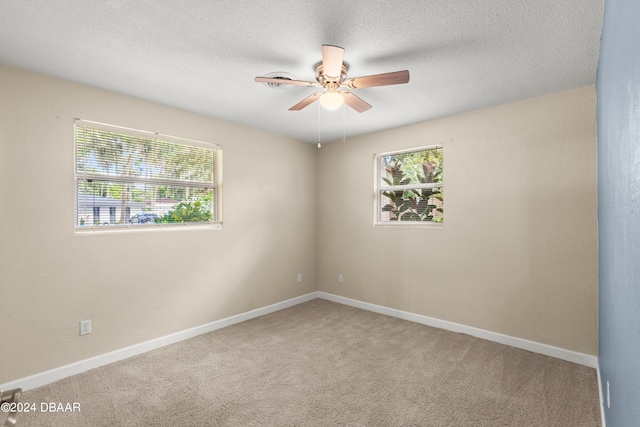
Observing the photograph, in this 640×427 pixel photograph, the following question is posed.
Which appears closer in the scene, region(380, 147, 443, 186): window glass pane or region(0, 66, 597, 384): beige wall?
region(0, 66, 597, 384): beige wall

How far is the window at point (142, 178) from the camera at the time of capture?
2.62 m

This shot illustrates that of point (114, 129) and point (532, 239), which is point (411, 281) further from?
point (114, 129)

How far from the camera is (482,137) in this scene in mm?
3115

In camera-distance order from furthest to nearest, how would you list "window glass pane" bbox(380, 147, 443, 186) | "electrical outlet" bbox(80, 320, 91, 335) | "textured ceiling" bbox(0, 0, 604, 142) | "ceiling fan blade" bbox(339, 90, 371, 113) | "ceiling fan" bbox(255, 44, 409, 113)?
"window glass pane" bbox(380, 147, 443, 186) → "electrical outlet" bbox(80, 320, 91, 335) → "ceiling fan blade" bbox(339, 90, 371, 113) → "ceiling fan" bbox(255, 44, 409, 113) → "textured ceiling" bbox(0, 0, 604, 142)

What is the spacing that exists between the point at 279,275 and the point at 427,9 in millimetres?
3410

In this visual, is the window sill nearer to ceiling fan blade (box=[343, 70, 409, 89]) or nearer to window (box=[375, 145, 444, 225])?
window (box=[375, 145, 444, 225])

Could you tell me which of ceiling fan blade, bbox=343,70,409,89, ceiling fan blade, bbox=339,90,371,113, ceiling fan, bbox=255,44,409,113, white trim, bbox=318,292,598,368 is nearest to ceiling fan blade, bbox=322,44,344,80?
ceiling fan, bbox=255,44,409,113

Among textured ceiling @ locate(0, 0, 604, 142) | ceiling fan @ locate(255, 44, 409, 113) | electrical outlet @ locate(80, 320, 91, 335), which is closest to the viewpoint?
textured ceiling @ locate(0, 0, 604, 142)

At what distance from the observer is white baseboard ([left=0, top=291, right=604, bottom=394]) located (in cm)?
234

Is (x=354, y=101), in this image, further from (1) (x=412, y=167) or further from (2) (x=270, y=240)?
(2) (x=270, y=240)

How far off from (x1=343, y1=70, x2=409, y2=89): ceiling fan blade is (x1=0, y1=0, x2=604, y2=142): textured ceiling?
204 millimetres

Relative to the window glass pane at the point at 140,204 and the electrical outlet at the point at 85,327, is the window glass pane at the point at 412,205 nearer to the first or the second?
the window glass pane at the point at 140,204

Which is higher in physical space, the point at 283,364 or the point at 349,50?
the point at 349,50

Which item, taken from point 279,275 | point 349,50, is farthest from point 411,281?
point 349,50
